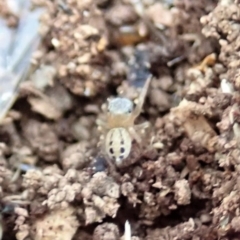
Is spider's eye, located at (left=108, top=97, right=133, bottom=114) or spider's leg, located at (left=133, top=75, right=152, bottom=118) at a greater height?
spider's eye, located at (left=108, top=97, right=133, bottom=114)

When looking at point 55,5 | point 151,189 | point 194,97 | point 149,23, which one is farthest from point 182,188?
point 55,5

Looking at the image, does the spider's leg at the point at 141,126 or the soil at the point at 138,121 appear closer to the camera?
the soil at the point at 138,121

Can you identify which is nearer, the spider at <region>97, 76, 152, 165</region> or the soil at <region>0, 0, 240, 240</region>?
the soil at <region>0, 0, 240, 240</region>
